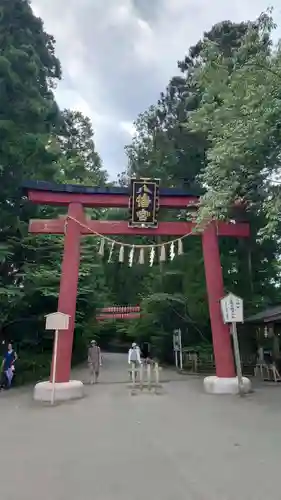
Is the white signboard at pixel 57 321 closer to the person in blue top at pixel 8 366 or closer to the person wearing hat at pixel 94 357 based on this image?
the person in blue top at pixel 8 366

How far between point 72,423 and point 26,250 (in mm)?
9616

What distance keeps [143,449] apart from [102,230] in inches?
330

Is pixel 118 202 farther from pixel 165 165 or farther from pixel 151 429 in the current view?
pixel 165 165

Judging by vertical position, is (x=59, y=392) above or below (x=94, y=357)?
below

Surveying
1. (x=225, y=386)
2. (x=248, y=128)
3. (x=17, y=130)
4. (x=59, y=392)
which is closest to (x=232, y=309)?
(x=225, y=386)

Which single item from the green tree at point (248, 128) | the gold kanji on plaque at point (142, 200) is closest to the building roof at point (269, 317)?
the gold kanji on plaque at point (142, 200)

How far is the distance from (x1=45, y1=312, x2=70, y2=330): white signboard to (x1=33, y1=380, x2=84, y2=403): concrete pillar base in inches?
60.0

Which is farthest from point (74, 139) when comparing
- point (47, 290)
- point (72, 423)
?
point (72, 423)

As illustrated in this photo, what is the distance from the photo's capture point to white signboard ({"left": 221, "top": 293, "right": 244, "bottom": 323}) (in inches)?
484

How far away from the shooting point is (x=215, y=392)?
1237cm

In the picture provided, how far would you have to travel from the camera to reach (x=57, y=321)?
11977mm

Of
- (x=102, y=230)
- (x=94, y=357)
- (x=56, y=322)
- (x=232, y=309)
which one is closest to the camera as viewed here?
(x=56, y=322)

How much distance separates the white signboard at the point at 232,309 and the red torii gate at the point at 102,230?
2.85ft

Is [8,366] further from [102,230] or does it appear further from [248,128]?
[248,128]
